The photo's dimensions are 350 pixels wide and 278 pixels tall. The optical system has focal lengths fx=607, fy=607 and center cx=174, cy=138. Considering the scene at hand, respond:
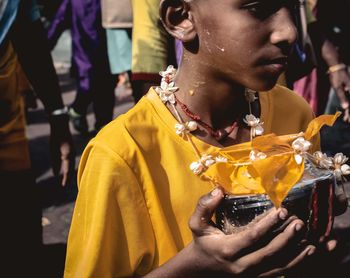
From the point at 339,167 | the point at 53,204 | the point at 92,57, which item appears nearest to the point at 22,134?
the point at 339,167

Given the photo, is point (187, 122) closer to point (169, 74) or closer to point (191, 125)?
point (191, 125)

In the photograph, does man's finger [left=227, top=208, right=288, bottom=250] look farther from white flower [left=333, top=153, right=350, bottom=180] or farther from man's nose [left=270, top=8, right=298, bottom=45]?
man's nose [left=270, top=8, right=298, bottom=45]

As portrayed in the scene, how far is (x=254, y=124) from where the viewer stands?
185cm

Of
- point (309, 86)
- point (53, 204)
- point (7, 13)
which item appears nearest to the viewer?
point (7, 13)

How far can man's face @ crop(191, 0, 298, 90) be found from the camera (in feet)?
5.30

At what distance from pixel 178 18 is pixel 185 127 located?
0.32 metres

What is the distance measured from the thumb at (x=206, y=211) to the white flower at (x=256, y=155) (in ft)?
0.36

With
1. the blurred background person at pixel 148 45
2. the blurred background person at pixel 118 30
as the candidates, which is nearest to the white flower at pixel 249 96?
the blurred background person at pixel 148 45

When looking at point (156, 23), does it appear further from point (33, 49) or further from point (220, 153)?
point (220, 153)

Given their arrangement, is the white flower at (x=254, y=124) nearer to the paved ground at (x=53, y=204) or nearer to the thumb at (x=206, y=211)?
the thumb at (x=206, y=211)

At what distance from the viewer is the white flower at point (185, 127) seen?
5.73 feet

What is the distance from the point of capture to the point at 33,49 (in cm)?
291

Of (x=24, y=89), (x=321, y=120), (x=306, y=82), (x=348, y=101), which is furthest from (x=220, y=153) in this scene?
(x=24, y=89)

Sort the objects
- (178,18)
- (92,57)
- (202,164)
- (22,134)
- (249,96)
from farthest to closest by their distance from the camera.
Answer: (92,57) < (22,134) < (249,96) < (178,18) < (202,164)
